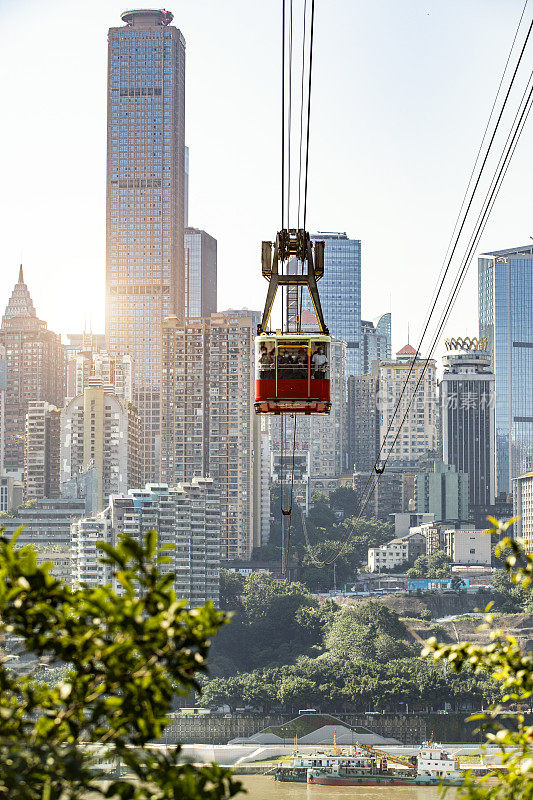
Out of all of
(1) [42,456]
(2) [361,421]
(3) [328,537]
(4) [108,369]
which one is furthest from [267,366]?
(2) [361,421]

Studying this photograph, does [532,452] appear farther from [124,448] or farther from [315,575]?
[124,448]

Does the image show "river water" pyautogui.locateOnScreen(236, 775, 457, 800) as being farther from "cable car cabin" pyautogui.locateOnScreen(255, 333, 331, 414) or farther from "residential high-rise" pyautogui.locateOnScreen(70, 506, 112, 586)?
"cable car cabin" pyautogui.locateOnScreen(255, 333, 331, 414)

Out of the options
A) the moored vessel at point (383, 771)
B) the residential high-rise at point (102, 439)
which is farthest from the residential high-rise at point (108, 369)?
the moored vessel at point (383, 771)

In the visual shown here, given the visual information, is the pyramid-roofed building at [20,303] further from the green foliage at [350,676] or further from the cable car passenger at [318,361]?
the cable car passenger at [318,361]

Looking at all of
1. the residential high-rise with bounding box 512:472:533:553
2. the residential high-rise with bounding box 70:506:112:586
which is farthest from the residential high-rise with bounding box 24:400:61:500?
the residential high-rise with bounding box 512:472:533:553

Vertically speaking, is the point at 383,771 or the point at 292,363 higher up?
the point at 292,363

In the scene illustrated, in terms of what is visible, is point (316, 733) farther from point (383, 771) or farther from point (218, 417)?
point (218, 417)

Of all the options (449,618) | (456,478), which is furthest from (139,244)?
(449,618)
